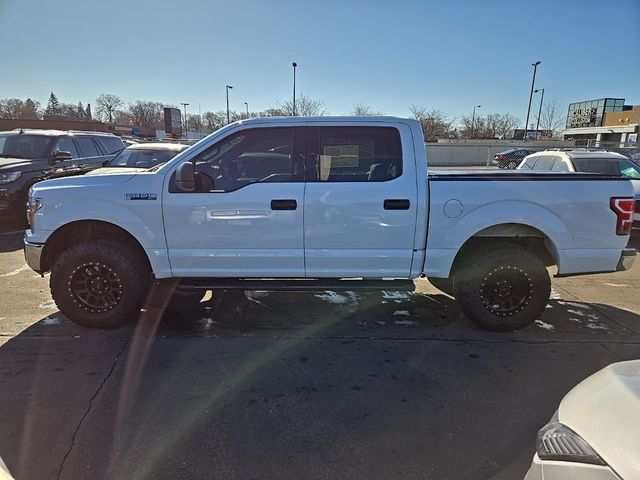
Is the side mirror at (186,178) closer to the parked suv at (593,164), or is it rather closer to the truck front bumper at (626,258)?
the truck front bumper at (626,258)

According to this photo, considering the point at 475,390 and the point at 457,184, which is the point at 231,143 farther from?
the point at 475,390

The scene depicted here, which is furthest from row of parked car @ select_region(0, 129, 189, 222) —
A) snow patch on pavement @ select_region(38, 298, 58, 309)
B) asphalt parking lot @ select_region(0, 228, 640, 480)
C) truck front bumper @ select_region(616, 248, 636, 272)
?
truck front bumper @ select_region(616, 248, 636, 272)

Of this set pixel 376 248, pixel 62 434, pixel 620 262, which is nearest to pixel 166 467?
pixel 62 434

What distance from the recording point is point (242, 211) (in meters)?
4.08

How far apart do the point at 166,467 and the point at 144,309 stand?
2.74m

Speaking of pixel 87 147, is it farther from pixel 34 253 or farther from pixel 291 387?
pixel 291 387

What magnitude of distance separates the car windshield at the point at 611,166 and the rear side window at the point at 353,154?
6.82 metres

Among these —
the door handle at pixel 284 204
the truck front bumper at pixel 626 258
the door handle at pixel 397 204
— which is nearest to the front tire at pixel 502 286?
the truck front bumper at pixel 626 258

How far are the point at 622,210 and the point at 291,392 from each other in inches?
141

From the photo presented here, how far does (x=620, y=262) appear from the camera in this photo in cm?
430

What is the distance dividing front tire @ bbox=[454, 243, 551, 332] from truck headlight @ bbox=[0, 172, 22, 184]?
896 centimetres

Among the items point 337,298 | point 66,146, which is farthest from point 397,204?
point 66,146

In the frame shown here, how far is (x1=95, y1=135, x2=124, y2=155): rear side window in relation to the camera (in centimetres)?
1172

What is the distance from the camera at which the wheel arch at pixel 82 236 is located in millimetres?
4336
